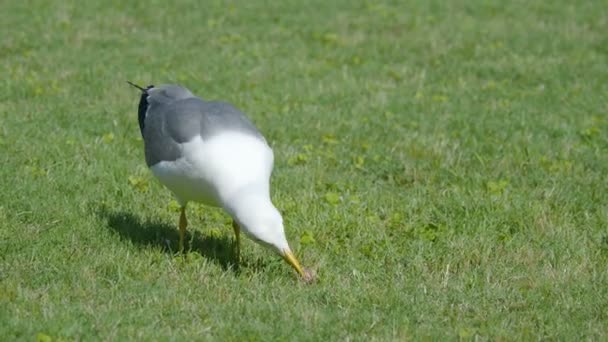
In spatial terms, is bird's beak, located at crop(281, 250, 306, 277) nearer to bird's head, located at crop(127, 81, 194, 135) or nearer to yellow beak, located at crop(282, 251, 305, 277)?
yellow beak, located at crop(282, 251, 305, 277)

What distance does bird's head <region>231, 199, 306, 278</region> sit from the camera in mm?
5141

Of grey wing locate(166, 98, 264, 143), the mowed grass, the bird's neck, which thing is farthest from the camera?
grey wing locate(166, 98, 264, 143)

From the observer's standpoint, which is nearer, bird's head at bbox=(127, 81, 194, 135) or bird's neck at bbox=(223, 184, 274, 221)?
bird's neck at bbox=(223, 184, 274, 221)

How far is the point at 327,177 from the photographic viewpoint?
739 centimetres

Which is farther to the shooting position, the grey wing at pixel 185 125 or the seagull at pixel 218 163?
the grey wing at pixel 185 125

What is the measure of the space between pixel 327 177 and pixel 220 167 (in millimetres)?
2163

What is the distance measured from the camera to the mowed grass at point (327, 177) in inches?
199

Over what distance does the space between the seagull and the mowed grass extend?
37 centimetres

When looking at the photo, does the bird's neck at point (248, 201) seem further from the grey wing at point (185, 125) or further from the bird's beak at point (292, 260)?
the grey wing at point (185, 125)

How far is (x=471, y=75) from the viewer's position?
10.5 m

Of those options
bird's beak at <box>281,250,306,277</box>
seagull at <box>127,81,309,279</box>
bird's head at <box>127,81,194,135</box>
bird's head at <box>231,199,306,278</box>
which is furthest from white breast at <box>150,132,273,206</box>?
bird's head at <box>127,81,194,135</box>

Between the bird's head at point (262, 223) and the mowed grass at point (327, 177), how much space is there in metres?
0.27

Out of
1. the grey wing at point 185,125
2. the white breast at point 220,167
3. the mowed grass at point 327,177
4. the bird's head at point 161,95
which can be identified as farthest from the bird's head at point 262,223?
the bird's head at point 161,95

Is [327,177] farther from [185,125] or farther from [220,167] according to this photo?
[220,167]
